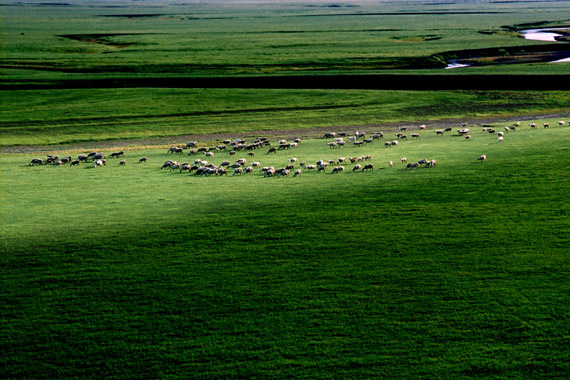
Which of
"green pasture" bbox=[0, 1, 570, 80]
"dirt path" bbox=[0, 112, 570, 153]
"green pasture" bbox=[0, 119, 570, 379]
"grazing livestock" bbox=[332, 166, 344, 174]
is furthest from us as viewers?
"green pasture" bbox=[0, 1, 570, 80]

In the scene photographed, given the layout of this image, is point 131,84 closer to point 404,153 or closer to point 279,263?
point 404,153

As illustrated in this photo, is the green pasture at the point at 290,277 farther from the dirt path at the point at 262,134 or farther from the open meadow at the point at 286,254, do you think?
the dirt path at the point at 262,134

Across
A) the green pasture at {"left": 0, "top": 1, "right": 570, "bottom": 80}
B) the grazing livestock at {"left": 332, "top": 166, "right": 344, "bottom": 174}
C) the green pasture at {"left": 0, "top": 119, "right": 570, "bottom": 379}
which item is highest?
the green pasture at {"left": 0, "top": 1, "right": 570, "bottom": 80}

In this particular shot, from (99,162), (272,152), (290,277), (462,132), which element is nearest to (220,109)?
(272,152)

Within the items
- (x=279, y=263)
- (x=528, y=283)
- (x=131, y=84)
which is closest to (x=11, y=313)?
(x=279, y=263)

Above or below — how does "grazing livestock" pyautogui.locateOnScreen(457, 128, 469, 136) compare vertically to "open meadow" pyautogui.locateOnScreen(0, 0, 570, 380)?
above

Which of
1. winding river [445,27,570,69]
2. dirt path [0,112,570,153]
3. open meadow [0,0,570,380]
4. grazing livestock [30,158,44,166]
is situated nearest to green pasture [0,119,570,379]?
open meadow [0,0,570,380]

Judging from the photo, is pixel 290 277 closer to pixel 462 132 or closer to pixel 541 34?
pixel 462 132

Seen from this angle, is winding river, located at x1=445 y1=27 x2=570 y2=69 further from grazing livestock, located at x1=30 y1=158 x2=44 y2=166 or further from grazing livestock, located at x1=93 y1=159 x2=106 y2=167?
grazing livestock, located at x1=30 y1=158 x2=44 y2=166
